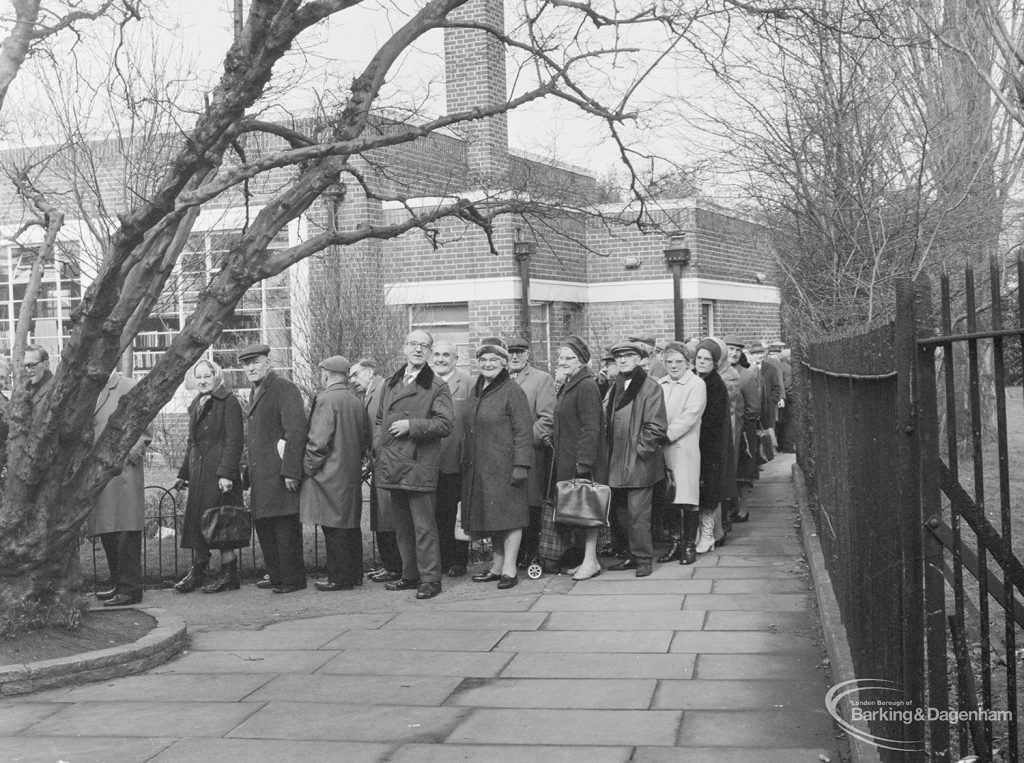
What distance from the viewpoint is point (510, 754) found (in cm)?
564

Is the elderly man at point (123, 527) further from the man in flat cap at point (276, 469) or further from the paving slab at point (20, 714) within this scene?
the paving slab at point (20, 714)

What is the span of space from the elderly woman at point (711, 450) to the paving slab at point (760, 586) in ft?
4.20

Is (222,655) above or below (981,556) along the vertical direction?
below

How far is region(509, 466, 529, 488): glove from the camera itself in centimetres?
995

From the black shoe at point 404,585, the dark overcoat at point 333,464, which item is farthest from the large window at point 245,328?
the black shoe at point 404,585

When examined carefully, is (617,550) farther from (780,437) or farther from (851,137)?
(780,437)

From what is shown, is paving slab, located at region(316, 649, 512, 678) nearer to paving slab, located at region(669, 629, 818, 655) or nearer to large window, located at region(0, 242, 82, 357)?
paving slab, located at region(669, 629, 818, 655)

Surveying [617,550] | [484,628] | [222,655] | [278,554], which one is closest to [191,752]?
[222,655]

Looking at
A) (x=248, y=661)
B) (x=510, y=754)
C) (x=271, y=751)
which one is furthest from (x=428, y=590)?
(x=510, y=754)

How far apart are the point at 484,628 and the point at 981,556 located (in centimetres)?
522

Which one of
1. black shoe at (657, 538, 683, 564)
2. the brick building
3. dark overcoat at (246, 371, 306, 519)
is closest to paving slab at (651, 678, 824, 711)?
black shoe at (657, 538, 683, 564)

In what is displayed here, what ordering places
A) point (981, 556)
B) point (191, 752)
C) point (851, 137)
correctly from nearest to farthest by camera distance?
point (981, 556) → point (191, 752) → point (851, 137)

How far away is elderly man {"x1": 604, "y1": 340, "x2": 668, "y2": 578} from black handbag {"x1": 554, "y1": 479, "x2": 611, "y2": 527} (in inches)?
16.2

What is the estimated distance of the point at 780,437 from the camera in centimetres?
2167
